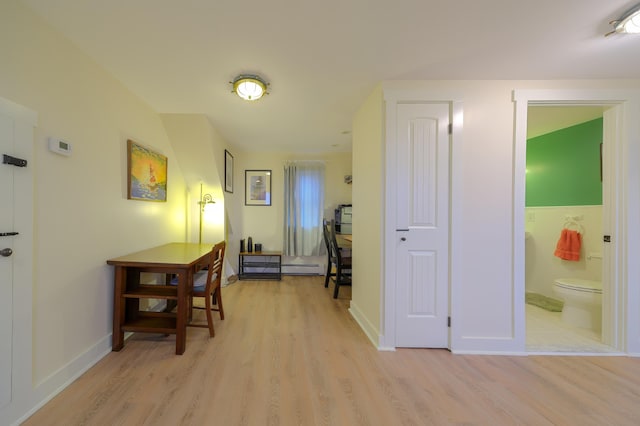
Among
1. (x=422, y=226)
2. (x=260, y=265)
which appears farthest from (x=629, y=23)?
(x=260, y=265)

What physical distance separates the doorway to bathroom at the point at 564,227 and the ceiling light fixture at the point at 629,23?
109 cm

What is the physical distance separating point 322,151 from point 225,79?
7.83 ft

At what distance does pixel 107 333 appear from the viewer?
72.0 inches

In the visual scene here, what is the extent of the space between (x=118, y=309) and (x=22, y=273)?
775 mm

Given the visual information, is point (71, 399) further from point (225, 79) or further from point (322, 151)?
point (322, 151)

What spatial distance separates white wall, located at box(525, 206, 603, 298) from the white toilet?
509 mm

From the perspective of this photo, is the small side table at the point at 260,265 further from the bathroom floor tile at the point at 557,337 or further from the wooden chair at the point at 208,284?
the bathroom floor tile at the point at 557,337

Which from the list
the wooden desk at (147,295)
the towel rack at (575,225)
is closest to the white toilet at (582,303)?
the towel rack at (575,225)

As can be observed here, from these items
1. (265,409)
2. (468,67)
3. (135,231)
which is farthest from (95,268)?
(468,67)

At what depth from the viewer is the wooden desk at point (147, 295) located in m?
1.82

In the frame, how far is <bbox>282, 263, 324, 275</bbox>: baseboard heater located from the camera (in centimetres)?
425

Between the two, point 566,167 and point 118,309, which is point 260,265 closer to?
point 118,309

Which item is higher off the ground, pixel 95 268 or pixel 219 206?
pixel 219 206

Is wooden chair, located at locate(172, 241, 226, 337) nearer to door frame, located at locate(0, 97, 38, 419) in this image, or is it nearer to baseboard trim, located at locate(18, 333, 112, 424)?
baseboard trim, located at locate(18, 333, 112, 424)
